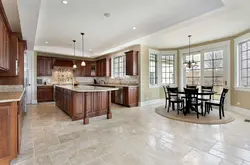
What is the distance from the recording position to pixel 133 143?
253 centimetres

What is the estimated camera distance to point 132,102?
5.84 metres

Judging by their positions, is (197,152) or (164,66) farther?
(164,66)

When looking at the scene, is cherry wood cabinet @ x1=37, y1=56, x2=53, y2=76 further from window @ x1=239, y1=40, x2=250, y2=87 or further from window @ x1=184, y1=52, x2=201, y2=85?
window @ x1=239, y1=40, x2=250, y2=87

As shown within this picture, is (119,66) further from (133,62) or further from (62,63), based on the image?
(62,63)

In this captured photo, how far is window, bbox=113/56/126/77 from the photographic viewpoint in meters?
7.03

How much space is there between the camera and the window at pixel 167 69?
6859 millimetres

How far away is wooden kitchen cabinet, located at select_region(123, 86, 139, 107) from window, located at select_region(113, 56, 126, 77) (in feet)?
4.52

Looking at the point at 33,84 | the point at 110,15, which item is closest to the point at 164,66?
the point at 110,15

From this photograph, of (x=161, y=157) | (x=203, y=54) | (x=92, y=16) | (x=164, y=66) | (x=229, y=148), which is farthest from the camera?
(x=164, y=66)

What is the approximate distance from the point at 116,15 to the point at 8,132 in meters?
3.14

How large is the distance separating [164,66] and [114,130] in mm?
4768

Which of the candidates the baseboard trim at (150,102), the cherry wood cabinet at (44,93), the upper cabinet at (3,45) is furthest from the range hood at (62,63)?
the baseboard trim at (150,102)

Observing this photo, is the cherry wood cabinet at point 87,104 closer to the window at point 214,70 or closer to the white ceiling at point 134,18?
the white ceiling at point 134,18

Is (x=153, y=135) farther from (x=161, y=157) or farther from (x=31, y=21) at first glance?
(x=31, y=21)
